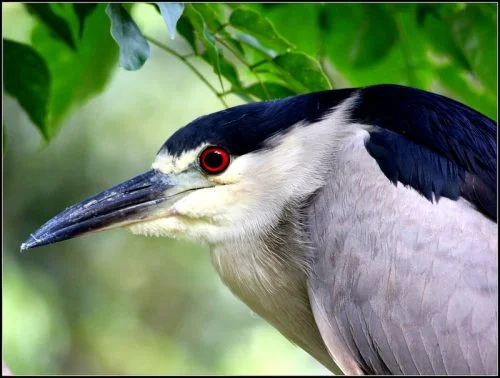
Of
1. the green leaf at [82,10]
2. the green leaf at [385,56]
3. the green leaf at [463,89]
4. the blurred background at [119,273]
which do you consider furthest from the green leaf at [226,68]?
the blurred background at [119,273]

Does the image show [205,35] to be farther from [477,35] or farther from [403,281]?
[477,35]

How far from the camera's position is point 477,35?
301 cm

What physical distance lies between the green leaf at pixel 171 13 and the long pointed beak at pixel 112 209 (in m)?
0.62

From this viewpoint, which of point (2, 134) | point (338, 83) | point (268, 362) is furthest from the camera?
point (268, 362)

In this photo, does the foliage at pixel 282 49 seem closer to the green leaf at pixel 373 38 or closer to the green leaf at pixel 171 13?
the green leaf at pixel 373 38

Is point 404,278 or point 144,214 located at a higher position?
point 144,214

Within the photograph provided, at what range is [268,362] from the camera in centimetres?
753

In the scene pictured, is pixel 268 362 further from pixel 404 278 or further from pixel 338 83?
pixel 404 278

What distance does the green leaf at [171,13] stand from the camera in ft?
6.79

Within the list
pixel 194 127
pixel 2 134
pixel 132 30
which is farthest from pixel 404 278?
pixel 2 134

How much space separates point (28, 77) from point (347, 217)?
1.03 meters

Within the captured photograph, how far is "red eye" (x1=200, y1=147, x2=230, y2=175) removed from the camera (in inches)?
102

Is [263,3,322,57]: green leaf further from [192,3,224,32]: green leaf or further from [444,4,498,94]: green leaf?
[192,3,224,32]: green leaf

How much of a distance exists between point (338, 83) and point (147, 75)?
98.4 inches
